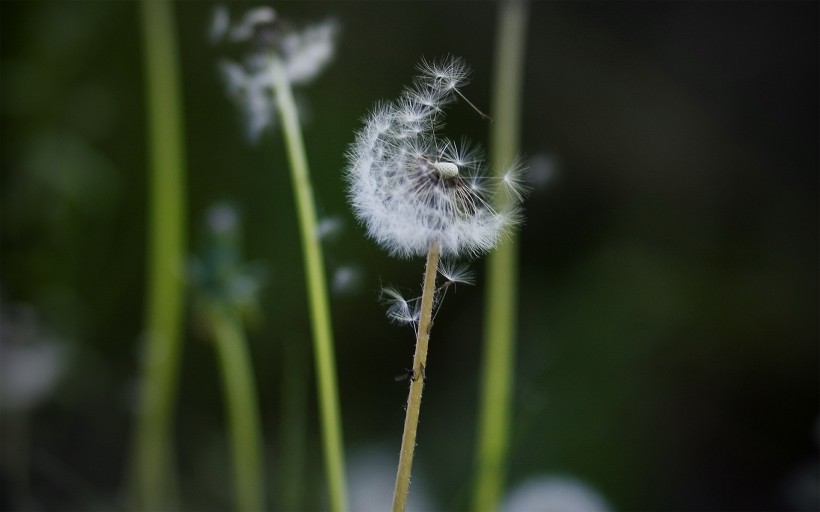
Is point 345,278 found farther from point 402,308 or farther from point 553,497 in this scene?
point 553,497

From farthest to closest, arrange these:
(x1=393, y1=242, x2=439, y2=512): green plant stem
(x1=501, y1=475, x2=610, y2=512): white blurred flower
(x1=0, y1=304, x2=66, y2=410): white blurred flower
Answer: (x1=0, y1=304, x2=66, y2=410): white blurred flower
(x1=501, y1=475, x2=610, y2=512): white blurred flower
(x1=393, y1=242, x2=439, y2=512): green plant stem

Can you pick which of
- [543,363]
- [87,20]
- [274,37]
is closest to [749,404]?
[543,363]

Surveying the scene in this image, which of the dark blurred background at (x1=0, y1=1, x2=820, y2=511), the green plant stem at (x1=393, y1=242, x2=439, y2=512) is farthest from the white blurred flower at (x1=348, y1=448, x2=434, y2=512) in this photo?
the green plant stem at (x1=393, y1=242, x2=439, y2=512)

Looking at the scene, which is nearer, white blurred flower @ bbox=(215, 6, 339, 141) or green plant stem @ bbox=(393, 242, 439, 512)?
green plant stem @ bbox=(393, 242, 439, 512)

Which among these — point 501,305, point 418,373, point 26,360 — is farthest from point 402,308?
point 26,360

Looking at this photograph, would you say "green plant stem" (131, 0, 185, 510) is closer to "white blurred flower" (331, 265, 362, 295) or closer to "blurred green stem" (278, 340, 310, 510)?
"blurred green stem" (278, 340, 310, 510)

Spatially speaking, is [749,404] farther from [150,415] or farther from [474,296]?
[150,415]
